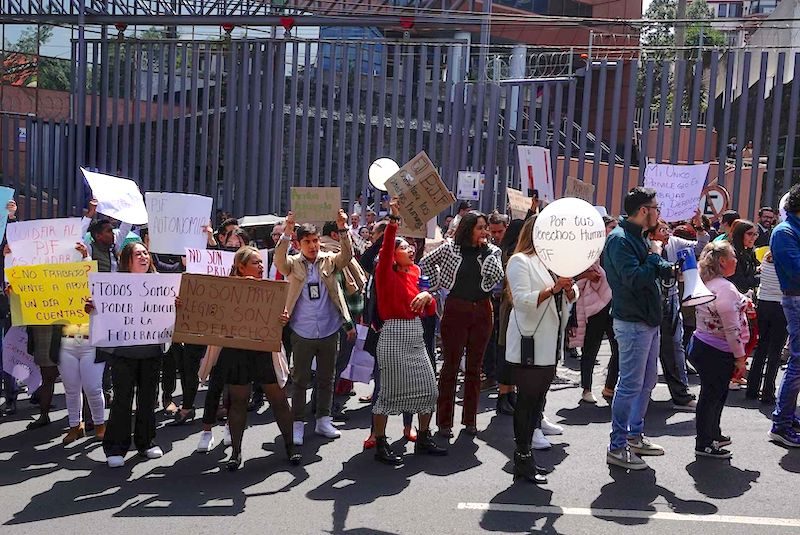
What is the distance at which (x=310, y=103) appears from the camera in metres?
16.0

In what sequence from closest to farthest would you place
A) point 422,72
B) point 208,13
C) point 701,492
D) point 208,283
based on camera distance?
point 701,492, point 208,283, point 422,72, point 208,13

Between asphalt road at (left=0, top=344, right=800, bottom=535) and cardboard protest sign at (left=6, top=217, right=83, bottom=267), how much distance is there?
4.89 feet

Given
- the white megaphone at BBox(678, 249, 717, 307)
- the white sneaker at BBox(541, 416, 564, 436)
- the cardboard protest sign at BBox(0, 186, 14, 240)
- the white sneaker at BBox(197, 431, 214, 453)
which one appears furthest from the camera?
the cardboard protest sign at BBox(0, 186, 14, 240)

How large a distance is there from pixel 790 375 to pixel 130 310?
16.7 feet

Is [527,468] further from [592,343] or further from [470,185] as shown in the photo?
[470,185]

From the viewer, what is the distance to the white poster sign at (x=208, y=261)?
27.6ft

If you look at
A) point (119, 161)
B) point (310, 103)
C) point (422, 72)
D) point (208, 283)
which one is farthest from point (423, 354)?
point (119, 161)

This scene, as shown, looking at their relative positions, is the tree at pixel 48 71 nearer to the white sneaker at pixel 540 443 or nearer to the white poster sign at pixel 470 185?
the white poster sign at pixel 470 185

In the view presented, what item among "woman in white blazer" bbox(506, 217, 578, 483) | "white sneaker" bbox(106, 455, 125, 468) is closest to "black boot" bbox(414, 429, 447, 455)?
"woman in white blazer" bbox(506, 217, 578, 483)

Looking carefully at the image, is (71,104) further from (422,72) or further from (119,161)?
(422,72)

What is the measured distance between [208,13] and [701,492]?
43.9 feet

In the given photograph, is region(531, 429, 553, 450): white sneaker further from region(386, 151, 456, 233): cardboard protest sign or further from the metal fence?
the metal fence

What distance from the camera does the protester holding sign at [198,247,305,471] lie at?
22.9ft

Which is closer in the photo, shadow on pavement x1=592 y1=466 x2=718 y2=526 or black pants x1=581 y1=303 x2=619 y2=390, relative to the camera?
shadow on pavement x1=592 y1=466 x2=718 y2=526
